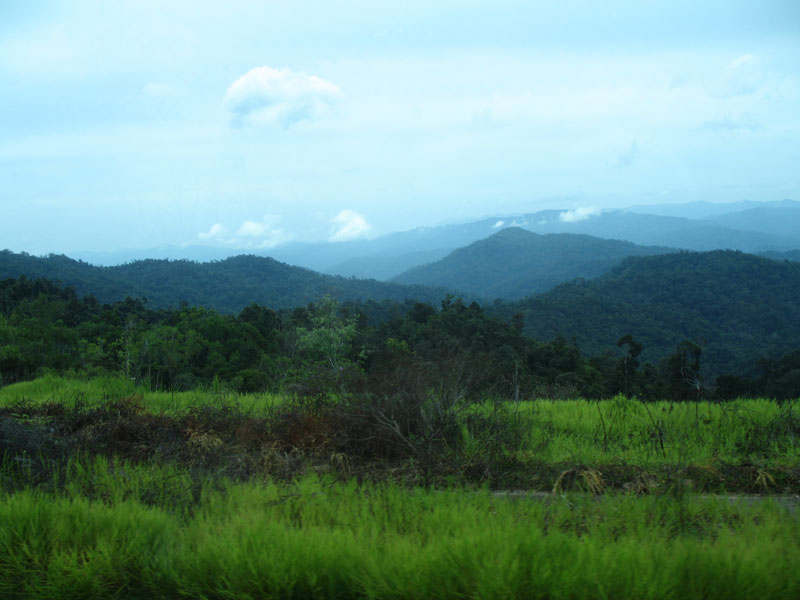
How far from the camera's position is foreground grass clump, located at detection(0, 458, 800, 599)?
2.51m

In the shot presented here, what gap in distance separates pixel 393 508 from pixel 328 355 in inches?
516

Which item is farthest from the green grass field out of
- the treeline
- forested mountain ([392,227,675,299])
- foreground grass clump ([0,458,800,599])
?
forested mountain ([392,227,675,299])

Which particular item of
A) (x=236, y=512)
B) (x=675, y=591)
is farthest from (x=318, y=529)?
(x=675, y=591)

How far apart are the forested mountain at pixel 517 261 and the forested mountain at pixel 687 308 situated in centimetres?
5265

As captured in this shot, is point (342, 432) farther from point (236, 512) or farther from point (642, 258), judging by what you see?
point (642, 258)

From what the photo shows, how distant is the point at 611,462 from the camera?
4.33 metres

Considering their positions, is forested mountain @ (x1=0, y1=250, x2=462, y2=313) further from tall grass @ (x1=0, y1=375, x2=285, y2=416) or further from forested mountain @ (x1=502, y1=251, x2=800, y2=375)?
tall grass @ (x1=0, y1=375, x2=285, y2=416)

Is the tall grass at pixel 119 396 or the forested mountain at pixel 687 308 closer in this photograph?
the tall grass at pixel 119 396

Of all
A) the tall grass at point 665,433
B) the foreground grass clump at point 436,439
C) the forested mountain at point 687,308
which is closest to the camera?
the foreground grass clump at point 436,439

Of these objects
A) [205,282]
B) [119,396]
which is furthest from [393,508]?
[205,282]

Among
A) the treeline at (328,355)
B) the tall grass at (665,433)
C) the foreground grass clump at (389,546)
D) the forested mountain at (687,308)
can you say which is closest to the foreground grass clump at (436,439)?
the tall grass at (665,433)

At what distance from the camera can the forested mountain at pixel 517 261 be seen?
14700 cm

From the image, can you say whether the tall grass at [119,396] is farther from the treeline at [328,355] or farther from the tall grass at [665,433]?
the tall grass at [665,433]

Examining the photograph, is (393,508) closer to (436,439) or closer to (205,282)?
(436,439)
